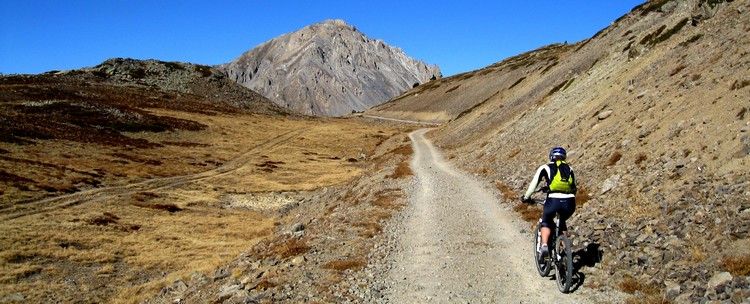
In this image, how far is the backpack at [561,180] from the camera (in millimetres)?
11266

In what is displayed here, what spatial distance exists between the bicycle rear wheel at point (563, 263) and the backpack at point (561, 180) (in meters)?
1.13

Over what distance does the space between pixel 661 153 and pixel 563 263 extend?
34.9ft

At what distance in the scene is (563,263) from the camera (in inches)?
452

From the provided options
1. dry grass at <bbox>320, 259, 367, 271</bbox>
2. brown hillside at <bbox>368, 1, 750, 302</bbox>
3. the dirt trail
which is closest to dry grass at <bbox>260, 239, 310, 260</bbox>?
dry grass at <bbox>320, 259, 367, 271</bbox>

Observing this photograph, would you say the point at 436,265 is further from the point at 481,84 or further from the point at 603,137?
the point at 481,84

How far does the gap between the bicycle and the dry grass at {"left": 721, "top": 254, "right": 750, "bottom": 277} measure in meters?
3.08

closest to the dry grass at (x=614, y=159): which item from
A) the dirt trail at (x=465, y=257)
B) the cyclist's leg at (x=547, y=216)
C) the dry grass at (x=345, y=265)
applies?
the dirt trail at (x=465, y=257)

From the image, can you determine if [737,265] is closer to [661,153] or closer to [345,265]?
[345,265]

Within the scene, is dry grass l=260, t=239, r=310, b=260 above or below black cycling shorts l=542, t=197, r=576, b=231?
below

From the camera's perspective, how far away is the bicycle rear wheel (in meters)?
11.0

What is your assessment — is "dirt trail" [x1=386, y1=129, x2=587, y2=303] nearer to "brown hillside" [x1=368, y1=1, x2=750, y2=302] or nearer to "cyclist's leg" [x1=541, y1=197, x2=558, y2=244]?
"cyclist's leg" [x1=541, y1=197, x2=558, y2=244]

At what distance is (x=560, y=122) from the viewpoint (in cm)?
3919

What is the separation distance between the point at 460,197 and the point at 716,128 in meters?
12.9

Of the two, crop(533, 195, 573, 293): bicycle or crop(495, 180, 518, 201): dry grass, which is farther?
crop(495, 180, 518, 201): dry grass
